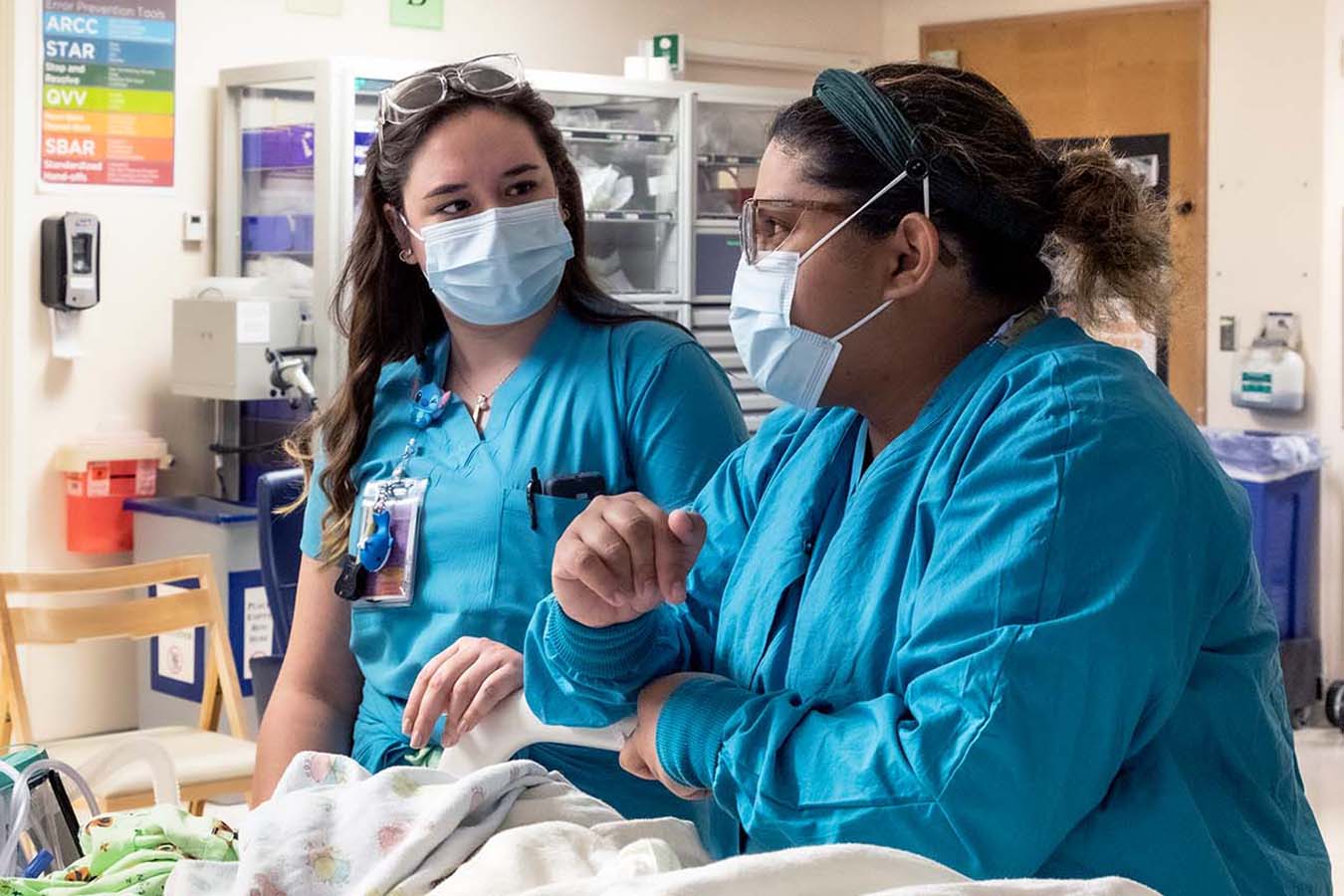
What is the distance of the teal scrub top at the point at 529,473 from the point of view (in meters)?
2.02

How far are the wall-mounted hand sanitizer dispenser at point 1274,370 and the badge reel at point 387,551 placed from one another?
4.16 m

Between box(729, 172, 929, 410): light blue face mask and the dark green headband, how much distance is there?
0.5 inches

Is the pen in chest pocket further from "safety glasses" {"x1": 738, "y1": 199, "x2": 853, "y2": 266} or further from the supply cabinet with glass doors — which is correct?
the supply cabinet with glass doors

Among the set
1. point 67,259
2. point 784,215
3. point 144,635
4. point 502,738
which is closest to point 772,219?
point 784,215

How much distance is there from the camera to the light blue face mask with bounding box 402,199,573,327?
218cm

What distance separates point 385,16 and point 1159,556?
4.78 meters

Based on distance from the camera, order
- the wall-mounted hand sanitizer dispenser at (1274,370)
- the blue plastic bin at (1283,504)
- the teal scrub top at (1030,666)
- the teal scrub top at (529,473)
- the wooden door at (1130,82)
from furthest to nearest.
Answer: the wooden door at (1130,82), the wall-mounted hand sanitizer dispenser at (1274,370), the blue plastic bin at (1283,504), the teal scrub top at (529,473), the teal scrub top at (1030,666)

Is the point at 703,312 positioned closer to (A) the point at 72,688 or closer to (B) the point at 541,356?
(A) the point at 72,688

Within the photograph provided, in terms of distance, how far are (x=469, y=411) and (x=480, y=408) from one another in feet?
0.05

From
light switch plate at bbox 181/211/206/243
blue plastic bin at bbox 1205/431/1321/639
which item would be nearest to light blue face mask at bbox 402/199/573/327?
light switch plate at bbox 181/211/206/243

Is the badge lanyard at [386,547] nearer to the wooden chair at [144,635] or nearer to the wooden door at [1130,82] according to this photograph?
the wooden chair at [144,635]

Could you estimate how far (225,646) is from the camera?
3.79 metres

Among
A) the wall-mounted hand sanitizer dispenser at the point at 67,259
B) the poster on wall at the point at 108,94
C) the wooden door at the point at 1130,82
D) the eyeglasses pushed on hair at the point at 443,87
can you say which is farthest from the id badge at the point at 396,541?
the wooden door at the point at 1130,82

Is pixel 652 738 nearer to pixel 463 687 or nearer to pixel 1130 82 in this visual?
pixel 463 687
